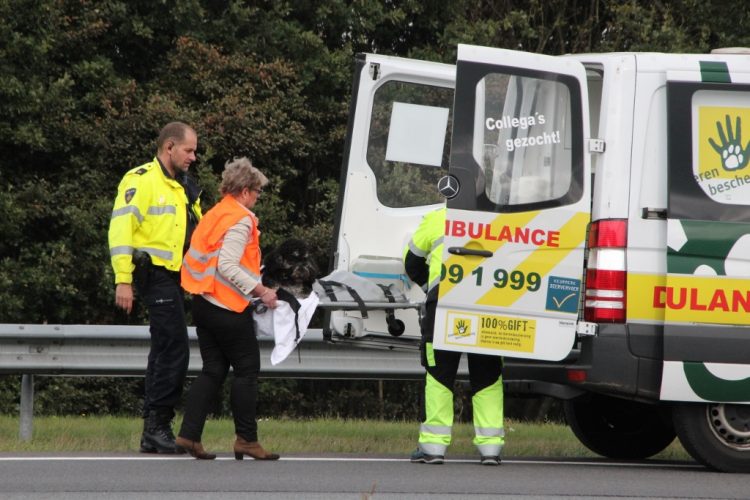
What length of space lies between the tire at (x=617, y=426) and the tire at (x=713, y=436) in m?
1.08

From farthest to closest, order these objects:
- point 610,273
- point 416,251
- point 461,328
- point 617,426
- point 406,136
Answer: point 617,426 < point 406,136 < point 416,251 < point 461,328 < point 610,273

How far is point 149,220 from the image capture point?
7.78m

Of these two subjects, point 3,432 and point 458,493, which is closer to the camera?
point 458,493

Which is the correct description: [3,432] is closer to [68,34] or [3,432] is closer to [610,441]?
[610,441]

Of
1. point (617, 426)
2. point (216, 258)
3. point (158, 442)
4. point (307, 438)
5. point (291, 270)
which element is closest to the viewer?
point (216, 258)

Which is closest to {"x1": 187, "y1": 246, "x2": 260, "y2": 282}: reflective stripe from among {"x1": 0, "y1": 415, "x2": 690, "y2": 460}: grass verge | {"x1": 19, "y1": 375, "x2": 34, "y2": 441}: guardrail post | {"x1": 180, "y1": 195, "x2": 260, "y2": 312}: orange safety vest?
{"x1": 180, "y1": 195, "x2": 260, "y2": 312}: orange safety vest

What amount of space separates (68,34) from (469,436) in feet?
29.5

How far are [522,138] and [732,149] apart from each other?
42.2 inches

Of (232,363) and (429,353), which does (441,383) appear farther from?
(232,363)

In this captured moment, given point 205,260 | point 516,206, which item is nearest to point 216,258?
point 205,260

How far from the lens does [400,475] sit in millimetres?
6793

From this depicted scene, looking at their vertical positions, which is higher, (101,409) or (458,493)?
(458,493)

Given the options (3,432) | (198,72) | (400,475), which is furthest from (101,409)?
(400,475)

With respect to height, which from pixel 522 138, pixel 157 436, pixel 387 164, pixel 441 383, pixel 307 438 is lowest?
pixel 307 438
